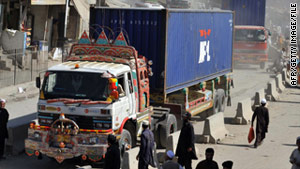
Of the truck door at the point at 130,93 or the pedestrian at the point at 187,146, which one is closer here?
the pedestrian at the point at 187,146

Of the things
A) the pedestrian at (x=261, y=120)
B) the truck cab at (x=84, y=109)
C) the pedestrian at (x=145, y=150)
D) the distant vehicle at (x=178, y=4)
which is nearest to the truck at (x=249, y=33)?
the distant vehicle at (x=178, y=4)

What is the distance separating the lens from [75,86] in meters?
13.5

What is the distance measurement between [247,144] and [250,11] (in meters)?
25.3

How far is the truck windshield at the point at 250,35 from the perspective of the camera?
39.5 meters

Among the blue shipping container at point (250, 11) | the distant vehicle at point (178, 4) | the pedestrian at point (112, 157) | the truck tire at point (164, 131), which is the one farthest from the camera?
the distant vehicle at point (178, 4)

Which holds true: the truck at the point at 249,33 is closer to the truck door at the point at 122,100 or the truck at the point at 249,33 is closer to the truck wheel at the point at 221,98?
the truck wheel at the point at 221,98

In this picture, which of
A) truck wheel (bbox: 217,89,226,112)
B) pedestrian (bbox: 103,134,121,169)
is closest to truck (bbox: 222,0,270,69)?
truck wheel (bbox: 217,89,226,112)

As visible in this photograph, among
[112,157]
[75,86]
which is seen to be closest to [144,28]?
[75,86]

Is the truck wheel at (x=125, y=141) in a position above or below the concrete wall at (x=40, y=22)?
below

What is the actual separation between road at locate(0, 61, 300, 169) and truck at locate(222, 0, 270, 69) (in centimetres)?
1141

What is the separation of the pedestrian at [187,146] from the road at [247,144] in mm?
1493

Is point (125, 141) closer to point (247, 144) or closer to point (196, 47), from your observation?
point (247, 144)

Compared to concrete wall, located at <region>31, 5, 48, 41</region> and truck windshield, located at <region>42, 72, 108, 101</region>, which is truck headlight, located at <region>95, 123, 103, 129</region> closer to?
truck windshield, located at <region>42, 72, 108, 101</region>

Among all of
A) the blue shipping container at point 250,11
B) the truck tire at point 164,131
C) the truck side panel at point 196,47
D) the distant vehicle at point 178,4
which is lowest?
the truck tire at point 164,131
